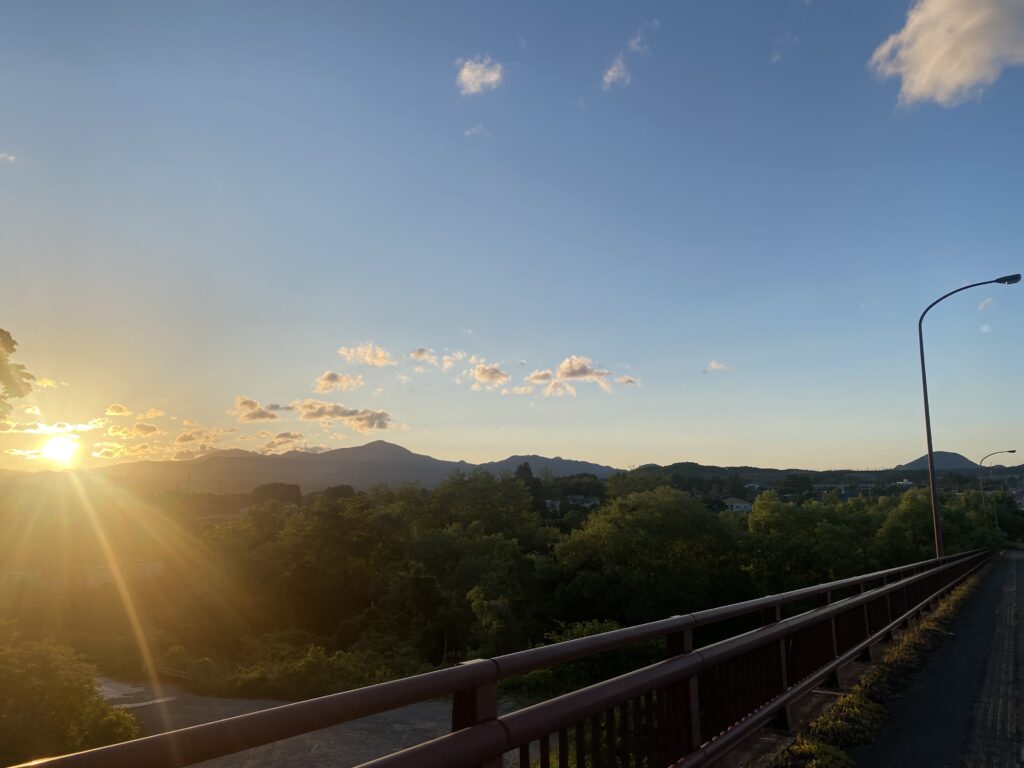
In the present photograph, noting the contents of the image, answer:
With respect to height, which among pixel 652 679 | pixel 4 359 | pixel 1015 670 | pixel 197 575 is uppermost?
pixel 4 359

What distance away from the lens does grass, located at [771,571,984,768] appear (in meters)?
5.16

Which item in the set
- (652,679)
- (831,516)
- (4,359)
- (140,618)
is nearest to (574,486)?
(831,516)

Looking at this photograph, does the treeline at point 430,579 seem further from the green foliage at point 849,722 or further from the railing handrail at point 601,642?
the railing handrail at point 601,642

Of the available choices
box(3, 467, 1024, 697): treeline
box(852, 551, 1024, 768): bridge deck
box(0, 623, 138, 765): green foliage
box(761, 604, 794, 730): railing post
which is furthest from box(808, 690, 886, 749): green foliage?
box(3, 467, 1024, 697): treeline

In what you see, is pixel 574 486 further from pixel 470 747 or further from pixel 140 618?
pixel 470 747

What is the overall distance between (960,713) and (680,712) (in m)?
4.55

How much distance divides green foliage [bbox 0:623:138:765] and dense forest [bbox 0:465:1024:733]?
833 centimetres

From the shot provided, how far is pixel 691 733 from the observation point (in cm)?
422

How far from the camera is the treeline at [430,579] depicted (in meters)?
35.4

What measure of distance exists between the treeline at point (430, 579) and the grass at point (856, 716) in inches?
618

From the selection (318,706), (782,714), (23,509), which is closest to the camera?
(318,706)

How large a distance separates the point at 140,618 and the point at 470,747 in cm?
5332

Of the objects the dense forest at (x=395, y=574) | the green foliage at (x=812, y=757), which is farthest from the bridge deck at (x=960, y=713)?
the dense forest at (x=395, y=574)

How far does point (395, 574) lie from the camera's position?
46.6 metres
